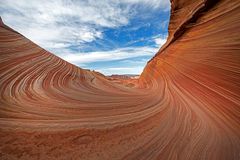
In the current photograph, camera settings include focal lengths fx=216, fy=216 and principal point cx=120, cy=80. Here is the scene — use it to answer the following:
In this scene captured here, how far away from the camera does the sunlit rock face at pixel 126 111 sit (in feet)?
9.45

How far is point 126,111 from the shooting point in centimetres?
434

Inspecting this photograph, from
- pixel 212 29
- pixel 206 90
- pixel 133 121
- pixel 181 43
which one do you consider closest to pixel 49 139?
pixel 133 121

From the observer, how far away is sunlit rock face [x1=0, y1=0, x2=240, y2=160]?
2.88 metres

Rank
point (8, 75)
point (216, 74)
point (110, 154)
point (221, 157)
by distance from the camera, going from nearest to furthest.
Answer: point (110, 154), point (221, 157), point (8, 75), point (216, 74)

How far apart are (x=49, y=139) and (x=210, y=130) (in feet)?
8.73

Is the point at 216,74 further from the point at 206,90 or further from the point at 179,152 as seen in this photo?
the point at 179,152

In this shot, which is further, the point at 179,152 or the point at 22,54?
the point at 22,54

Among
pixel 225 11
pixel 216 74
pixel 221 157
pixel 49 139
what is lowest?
pixel 221 157

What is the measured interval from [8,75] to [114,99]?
7.97 feet

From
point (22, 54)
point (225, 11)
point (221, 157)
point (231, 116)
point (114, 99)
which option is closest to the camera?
point (221, 157)

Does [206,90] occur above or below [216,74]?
below

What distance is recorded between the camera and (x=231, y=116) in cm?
418

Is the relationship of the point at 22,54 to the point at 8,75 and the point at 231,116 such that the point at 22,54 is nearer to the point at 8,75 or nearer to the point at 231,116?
the point at 8,75

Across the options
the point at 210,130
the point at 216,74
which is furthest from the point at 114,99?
the point at 216,74
